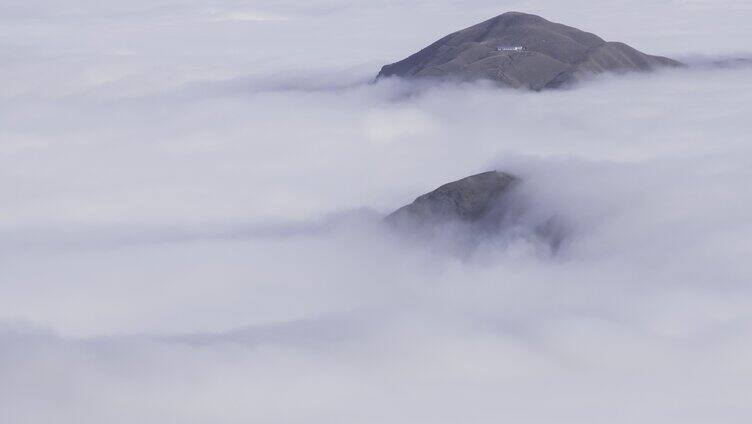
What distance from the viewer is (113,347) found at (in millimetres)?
181250

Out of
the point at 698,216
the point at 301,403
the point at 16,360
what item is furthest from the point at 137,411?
the point at 698,216

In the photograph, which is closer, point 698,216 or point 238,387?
point 238,387

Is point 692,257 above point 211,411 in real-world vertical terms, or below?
above

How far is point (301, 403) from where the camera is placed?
5640 inches

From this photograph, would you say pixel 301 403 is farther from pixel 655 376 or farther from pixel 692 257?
pixel 692 257

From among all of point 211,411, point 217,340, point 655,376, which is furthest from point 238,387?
point 655,376

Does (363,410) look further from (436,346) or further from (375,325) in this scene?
(375,325)

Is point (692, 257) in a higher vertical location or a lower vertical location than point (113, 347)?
higher

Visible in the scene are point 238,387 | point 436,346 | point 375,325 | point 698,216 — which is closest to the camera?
point 238,387

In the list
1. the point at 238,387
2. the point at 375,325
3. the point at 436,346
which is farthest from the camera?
the point at 375,325

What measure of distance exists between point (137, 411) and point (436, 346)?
40.0 metres

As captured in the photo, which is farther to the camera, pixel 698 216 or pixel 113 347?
pixel 698 216

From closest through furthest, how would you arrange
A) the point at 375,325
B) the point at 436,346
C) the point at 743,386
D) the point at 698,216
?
the point at 743,386
the point at 436,346
the point at 375,325
the point at 698,216

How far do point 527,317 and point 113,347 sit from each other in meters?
56.4
